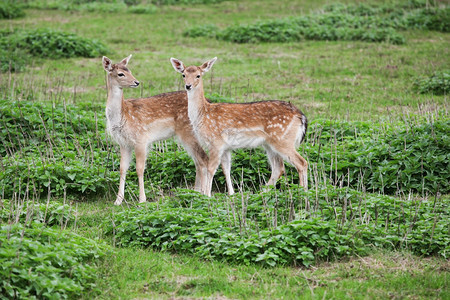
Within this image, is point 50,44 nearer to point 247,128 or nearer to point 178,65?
point 178,65

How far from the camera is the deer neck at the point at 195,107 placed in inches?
393

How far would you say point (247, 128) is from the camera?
984cm

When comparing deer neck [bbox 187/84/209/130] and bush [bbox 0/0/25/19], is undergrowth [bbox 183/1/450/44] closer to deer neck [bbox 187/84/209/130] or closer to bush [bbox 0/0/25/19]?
bush [bbox 0/0/25/19]

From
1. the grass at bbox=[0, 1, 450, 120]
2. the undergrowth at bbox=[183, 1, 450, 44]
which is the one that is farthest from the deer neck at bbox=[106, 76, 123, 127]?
the undergrowth at bbox=[183, 1, 450, 44]

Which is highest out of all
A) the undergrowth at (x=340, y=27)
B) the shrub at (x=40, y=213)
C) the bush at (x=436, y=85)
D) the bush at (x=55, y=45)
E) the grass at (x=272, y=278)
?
the undergrowth at (x=340, y=27)

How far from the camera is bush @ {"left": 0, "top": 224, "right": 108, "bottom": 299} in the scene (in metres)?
5.93

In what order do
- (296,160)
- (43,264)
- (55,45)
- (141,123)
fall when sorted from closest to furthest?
(43,264)
(296,160)
(141,123)
(55,45)

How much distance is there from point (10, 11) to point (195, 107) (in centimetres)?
1602

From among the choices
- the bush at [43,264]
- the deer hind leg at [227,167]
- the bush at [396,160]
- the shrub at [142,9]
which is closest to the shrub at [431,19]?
the shrub at [142,9]

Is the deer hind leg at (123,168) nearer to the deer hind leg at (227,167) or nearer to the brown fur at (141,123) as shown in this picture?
the brown fur at (141,123)

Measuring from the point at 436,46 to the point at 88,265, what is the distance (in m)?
15.4

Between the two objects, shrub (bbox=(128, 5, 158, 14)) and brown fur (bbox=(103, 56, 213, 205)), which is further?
shrub (bbox=(128, 5, 158, 14))

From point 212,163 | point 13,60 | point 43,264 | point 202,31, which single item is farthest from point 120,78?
point 202,31

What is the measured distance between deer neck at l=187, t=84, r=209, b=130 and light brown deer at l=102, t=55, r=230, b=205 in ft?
0.80
